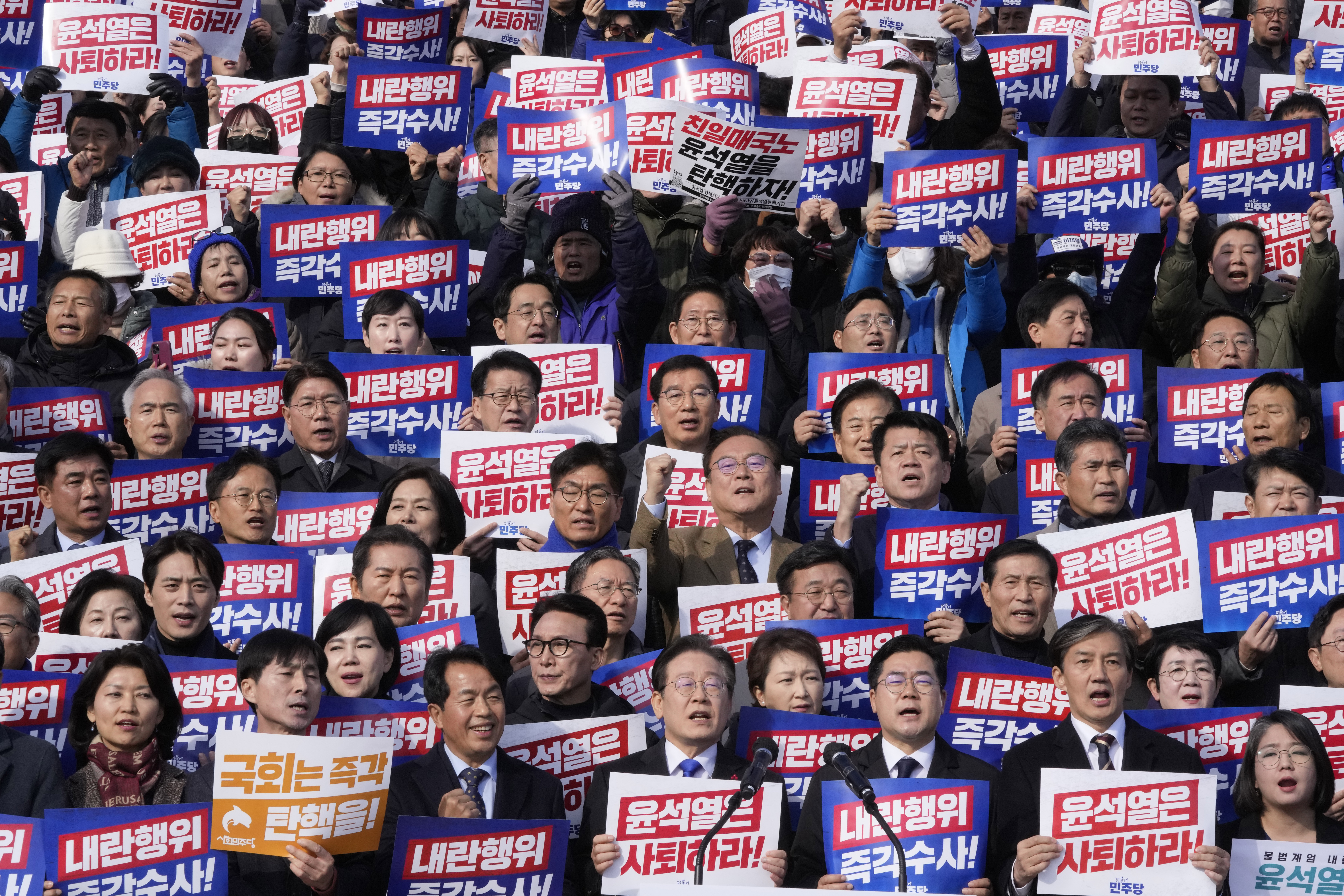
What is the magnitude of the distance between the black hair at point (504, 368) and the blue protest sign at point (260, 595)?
1482mm

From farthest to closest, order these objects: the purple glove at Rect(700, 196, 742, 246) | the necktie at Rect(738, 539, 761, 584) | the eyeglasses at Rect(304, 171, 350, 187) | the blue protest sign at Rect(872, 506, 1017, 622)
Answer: the eyeglasses at Rect(304, 171, 350, 187), the purple glove at Rect(700, 196, 742, 246), the necktie at Rect(738, 539, 761, 584), the blue protest sign at Rect(872, 506, 1017, 622)

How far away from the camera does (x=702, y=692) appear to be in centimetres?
663

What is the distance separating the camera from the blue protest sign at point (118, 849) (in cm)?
577

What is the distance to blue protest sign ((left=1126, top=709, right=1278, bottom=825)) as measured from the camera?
676cm

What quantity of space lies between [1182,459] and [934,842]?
3.40 meters

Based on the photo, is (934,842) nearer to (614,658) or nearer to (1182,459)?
(614,658)

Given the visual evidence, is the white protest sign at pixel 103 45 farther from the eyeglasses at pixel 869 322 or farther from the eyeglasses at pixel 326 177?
the eyeglasses at pixel 869 322

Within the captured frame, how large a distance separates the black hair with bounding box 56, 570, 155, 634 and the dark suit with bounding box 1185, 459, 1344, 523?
4443 mm

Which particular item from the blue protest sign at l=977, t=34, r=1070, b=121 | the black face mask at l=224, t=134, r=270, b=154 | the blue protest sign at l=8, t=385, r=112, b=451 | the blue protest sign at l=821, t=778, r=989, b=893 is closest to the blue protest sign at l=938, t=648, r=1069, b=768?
the blue protest sign at l=821, t=778, r=989, b=893

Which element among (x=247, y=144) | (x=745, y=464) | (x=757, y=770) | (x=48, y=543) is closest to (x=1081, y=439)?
(x=745, y=464)

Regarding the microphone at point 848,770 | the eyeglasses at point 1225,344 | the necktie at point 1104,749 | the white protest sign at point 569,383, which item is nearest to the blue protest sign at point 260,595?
the white protest sign at point 569,383

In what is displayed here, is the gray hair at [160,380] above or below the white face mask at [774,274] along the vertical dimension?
below

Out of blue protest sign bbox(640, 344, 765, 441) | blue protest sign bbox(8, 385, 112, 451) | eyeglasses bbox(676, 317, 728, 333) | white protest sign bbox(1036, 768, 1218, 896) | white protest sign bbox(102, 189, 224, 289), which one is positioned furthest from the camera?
white protest sign bbox(102, 189, 224, 289)

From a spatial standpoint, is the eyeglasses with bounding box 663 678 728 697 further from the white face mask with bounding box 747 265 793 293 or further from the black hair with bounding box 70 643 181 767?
the white face mask with bounding box 747 265 793 293
